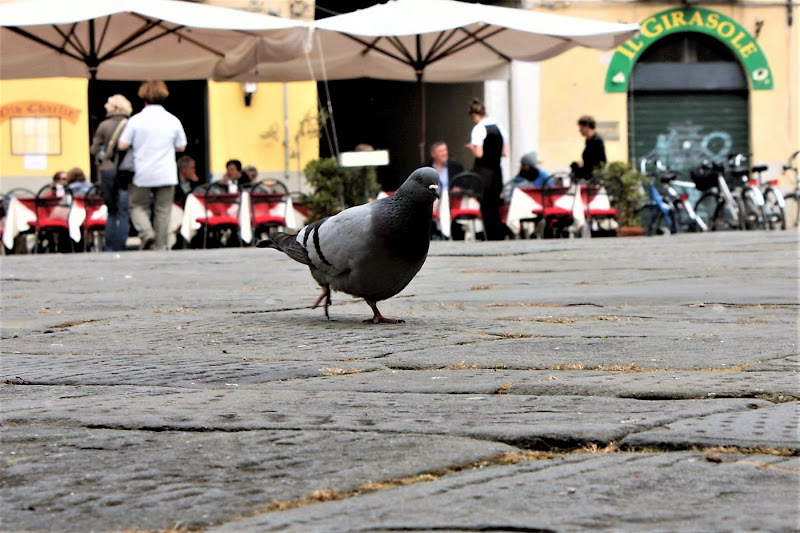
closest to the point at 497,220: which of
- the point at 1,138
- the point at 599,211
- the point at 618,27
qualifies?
the point at 599,211

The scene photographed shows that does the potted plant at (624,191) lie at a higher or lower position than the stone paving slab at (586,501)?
higher

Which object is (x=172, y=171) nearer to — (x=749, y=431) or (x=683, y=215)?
(x=683, y=215)

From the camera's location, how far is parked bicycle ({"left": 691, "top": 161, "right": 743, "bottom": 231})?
719 inches

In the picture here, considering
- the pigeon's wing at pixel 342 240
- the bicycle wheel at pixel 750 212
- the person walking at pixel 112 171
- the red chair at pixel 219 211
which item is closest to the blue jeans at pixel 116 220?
the person walking at pixel 112 171

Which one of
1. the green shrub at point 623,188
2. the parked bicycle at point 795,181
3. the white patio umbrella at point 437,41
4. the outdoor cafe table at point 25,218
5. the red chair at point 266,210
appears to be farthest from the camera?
the parked bicycle at point 795,181

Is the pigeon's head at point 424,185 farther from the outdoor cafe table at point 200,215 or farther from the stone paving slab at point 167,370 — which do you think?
the outdoor cafe table at point 200,215

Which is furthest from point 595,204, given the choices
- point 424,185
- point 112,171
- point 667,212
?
point 424,185

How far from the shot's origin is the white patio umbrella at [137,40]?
13.8 metres

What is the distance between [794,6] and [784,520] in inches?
846

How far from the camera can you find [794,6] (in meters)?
22.6

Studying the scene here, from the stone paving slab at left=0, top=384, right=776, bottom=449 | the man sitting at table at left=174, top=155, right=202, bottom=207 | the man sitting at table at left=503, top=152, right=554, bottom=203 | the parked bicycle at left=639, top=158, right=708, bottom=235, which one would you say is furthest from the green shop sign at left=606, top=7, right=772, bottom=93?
the stone paving slab at left=0, top=384, right=776, bottom=449

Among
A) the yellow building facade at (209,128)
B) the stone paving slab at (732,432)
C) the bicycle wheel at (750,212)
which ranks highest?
the yellow building facade at (209,128)

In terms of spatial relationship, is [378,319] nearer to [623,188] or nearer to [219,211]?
[219,211]

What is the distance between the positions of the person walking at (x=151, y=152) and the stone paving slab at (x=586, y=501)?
10.9 metres
